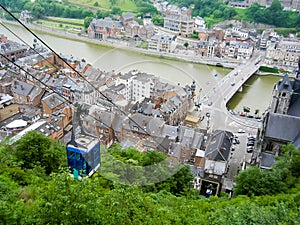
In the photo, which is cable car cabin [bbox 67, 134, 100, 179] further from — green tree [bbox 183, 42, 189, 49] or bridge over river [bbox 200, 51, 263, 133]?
green tree [bbox 183, 42, 189, 49]

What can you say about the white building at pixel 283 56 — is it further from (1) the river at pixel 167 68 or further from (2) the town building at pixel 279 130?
(2) the town building at pixel 279 130

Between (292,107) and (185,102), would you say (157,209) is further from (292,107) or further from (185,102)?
(185,102)

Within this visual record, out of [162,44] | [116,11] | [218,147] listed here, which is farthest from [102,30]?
Answer: [218,147]

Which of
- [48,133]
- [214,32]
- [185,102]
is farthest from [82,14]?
[48,133]

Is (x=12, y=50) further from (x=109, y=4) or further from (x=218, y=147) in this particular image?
(x=109, y=4)

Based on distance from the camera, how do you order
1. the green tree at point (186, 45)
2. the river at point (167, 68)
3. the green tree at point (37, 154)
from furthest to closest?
the green tree at point (186, 45) < the river at point (167, 68) < the green tree at point (37, 154)

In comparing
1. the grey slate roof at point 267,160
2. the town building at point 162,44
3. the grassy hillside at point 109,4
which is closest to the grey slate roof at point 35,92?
the grey slate roof at point 267,160

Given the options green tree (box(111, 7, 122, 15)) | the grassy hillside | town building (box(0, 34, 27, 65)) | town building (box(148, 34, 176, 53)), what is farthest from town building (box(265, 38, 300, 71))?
the grassy hillside
